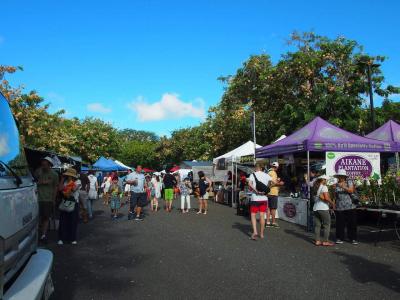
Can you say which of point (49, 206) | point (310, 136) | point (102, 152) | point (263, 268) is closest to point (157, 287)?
point (263, 268)

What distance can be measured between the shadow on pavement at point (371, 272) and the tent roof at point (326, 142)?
17.6 ft

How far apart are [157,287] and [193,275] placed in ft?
2.70

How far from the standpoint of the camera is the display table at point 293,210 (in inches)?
511

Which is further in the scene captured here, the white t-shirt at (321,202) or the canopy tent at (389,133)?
the canopy tent at (389,133)

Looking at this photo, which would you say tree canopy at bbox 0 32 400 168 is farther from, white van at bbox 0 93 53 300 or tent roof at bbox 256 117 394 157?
white van at bbox 0 93 53 300

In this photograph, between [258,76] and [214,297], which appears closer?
[214,297]

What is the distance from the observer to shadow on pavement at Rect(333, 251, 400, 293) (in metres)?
6.27

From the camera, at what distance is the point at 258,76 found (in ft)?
97.7

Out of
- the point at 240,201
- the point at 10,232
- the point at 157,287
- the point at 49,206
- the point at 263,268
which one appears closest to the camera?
the point at 10,232

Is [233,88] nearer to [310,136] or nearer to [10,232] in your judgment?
[310,136]

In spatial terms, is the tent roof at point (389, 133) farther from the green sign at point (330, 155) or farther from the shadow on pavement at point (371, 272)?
the shadow on pavement at point (371, 272)

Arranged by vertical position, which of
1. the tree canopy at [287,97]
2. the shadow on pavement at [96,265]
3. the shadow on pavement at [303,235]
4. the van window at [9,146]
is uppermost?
the tree canopy at [287,97]

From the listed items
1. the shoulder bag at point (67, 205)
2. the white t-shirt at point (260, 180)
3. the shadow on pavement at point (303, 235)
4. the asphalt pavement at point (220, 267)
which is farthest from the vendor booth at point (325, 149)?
the shoulder bag at point (67, 205)

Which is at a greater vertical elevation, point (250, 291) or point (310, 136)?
A: point (310, 136)
